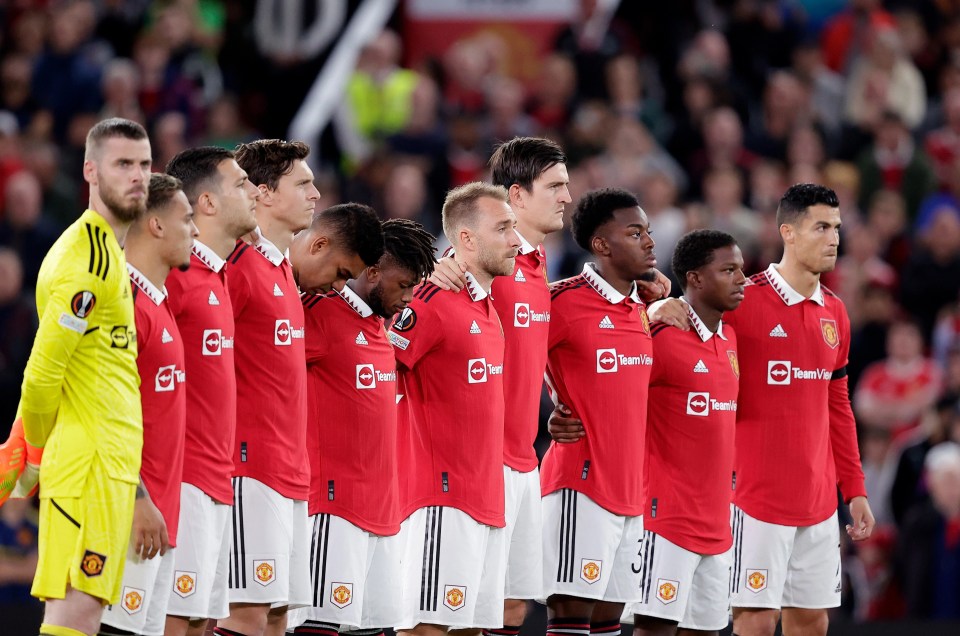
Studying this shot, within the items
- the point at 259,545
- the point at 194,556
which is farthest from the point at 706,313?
the point at 194,556

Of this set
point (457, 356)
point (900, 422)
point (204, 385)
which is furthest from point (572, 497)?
point (900, 422)

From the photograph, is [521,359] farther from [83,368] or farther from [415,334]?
[83,368]

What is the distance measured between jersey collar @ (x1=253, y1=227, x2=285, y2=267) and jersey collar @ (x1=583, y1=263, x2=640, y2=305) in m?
1.79

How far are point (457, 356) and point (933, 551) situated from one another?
5.17 metres

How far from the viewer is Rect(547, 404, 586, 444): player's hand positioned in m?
8.35

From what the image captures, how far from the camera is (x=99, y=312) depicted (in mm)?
6285

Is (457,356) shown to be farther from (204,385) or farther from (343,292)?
(204,385)

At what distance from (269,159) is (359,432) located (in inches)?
50.9

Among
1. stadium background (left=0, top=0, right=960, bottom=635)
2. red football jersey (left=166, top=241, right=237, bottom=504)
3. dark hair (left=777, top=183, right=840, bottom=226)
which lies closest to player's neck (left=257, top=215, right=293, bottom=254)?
red football jersey (left=166, top=241, right=237, bottom=504)

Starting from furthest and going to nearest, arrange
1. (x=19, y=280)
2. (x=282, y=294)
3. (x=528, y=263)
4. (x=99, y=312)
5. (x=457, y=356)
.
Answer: (x=19, y=280)
(x=528, y=263)
(x=457, y=356)
(x=282, y=294)
(x=99, y=312)

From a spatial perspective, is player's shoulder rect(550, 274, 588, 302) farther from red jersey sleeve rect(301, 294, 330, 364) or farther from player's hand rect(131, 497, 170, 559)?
player's hand rect(131, 497, 170, 559)

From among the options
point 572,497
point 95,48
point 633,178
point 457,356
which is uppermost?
point 95,48

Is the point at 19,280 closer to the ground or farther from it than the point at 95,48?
closer to the ground

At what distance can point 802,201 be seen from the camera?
9242 mm
